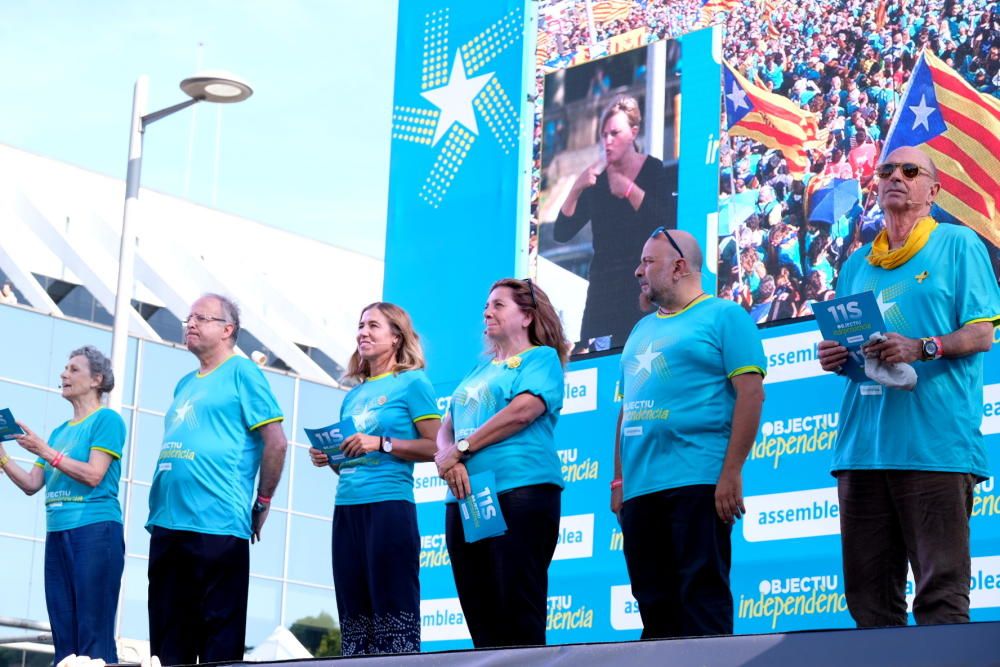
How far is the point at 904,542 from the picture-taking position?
431 centimetres

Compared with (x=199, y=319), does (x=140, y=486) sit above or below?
below

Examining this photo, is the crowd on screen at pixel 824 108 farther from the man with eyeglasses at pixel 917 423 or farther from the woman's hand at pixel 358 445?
the woman's hand at pixel 358 445

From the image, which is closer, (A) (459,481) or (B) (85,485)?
(A) (459,481)

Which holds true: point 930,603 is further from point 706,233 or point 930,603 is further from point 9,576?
point 9,576

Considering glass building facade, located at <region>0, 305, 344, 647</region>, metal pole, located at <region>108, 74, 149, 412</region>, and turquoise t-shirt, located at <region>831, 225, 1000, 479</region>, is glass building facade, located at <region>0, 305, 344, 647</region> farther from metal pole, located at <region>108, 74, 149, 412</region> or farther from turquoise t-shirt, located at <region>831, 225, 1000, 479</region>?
turquoise t-shirt, located at <region>831, 225, 1000, 479</region>

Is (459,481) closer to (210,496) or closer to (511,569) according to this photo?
(511,569)

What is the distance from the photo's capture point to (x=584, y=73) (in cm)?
775

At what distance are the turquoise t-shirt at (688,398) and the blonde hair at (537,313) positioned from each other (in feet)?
1.58

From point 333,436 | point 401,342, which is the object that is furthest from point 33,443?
point 401,342

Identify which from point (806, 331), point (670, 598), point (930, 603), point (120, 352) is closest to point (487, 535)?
point (670, 598)

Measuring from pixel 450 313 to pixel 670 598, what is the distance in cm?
383

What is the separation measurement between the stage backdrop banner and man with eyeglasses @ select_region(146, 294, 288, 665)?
6.95 feet

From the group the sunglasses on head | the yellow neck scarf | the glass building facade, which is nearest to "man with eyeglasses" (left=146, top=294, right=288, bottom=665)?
the sunglasses on head

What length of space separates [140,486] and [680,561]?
12888 millimetres
